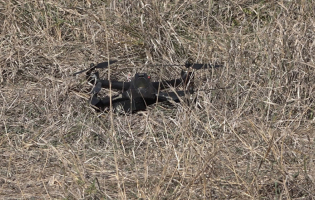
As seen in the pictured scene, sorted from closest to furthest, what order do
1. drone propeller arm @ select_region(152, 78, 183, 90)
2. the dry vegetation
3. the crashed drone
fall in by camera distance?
the dry vegetation
the crashed drone
drone propeller arm @ select_region(152, 78, 183, 90)

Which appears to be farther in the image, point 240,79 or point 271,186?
point 240,79

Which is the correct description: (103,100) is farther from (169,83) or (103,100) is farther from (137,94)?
(169,83)

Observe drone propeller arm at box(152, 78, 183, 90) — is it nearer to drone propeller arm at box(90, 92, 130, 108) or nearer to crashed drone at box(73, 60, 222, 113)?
crashed drone at box(73, 60, 222, 113)

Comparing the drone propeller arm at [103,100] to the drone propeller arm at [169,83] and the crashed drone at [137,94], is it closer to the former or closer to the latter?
the crashed drone at [137,94]

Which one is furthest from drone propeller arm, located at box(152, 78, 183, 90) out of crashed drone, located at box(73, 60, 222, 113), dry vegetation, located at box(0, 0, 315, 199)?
dry vegetation, located at box(0, 0, 315, 199)

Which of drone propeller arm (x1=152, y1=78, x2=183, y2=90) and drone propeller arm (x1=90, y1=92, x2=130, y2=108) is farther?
drone propeller arm (x1=152, y1=78, x2=183, y2=90)

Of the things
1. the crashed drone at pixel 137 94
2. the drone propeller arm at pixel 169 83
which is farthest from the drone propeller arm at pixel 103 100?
the drone propeller arm at pixel 169 83

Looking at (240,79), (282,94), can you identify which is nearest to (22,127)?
(240,79)

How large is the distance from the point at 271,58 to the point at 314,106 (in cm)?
40

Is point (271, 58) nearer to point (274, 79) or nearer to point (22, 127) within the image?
point (274, 79)

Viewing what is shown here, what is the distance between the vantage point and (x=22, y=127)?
130 inches

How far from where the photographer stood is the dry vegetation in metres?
2.56

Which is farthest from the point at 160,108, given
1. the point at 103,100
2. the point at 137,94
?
the point at 103,100

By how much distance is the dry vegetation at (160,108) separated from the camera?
8.39 ft
